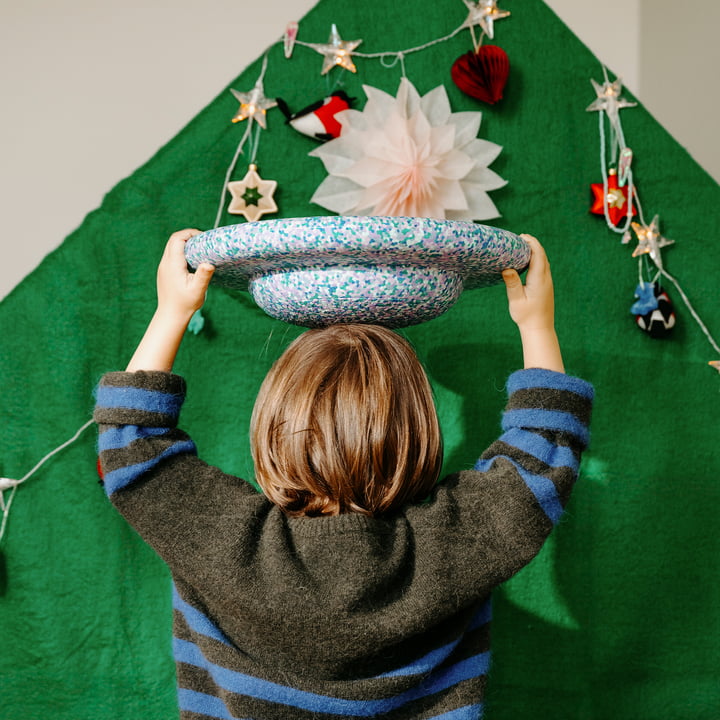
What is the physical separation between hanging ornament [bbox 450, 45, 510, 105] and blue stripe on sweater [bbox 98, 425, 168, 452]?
663mm

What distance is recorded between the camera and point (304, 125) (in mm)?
930

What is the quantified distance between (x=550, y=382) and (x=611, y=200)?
1.49 ft

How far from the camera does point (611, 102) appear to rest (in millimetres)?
1011

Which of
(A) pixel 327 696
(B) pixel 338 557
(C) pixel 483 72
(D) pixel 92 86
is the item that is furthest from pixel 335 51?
(A) pixel 327 696

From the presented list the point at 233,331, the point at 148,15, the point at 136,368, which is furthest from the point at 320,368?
the point at 148,15

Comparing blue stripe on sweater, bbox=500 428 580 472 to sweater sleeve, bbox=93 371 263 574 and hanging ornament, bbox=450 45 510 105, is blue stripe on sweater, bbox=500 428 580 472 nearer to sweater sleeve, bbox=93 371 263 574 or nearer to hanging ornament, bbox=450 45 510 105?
sweater sleeve, bbox=93 371 263 574

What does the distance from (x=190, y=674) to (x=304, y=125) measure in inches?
27.5

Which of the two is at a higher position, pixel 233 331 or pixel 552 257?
pixel 552 257

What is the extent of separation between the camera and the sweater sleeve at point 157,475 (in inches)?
24.4

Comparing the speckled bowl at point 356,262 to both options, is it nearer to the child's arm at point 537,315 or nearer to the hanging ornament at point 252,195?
the child's arm at point 537,315

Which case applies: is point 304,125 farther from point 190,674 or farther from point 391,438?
point 190,674

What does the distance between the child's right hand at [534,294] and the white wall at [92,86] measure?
1.75ft

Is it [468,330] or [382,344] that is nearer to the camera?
[382,344]

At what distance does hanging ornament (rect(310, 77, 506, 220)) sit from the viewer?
2.90 feet
